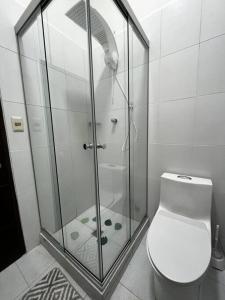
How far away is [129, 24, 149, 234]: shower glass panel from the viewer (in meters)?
1.26

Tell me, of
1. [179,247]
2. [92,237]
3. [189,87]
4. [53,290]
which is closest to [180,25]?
[189,87]

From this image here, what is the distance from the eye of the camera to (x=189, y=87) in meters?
1.17

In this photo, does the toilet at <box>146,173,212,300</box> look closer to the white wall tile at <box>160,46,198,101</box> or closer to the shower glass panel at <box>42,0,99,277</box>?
the shower glass panel at <box>42,0,99,277</box>

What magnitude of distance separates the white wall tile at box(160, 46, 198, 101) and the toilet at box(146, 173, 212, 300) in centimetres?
74

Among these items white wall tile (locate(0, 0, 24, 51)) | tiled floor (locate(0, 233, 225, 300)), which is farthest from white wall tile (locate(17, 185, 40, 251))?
white wall tile (locate(0, 0, 24, 51))

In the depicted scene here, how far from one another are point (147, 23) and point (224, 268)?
2247mm

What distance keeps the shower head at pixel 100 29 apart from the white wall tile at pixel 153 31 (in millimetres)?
366

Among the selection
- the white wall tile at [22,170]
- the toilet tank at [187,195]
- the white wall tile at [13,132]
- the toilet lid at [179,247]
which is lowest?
the toilet lid at [179,247]

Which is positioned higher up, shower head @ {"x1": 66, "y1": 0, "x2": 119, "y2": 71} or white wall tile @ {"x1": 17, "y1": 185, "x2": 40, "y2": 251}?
shower head @ {"x1": 66, "y1": 0, "x2": 119, "y2": 71}

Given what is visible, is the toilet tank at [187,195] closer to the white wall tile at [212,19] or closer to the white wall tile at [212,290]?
the white wall tile at [212,290]

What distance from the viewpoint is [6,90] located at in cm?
110

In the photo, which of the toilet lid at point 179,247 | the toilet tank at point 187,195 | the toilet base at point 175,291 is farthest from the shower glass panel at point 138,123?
the toilet base at point 175,291

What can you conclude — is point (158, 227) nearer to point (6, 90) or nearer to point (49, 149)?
point (49, 149)

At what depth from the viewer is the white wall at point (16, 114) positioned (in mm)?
1070
